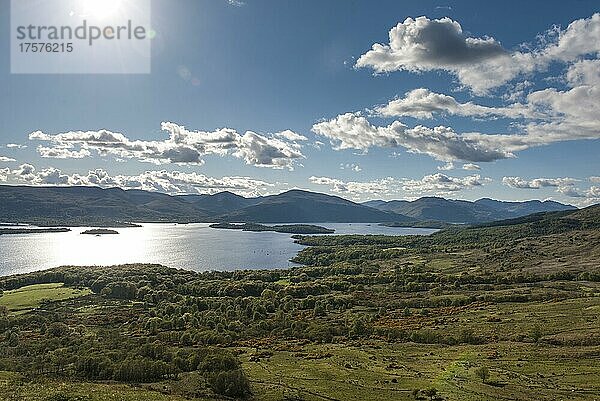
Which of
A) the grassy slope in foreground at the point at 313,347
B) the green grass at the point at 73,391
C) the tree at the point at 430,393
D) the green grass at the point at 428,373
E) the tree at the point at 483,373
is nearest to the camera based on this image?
the green grass at the point at 73,391

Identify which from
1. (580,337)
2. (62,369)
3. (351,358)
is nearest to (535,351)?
(580,337)

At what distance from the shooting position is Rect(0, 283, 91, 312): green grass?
16250 centimetres

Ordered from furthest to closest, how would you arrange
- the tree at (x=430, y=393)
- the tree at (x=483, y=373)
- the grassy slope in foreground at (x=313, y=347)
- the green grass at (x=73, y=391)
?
the tree at (x=483, y=373), the grassy slope in foreground at (x=313, y=347), the tree at (x=430, y=393), the green grass at (x=73, y=391)

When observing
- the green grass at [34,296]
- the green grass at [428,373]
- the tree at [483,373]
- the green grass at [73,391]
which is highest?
the green grass at [73,391]

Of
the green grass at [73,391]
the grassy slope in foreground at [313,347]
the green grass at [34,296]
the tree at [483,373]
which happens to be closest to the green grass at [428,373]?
the grassy slope in foreground at [313,347]

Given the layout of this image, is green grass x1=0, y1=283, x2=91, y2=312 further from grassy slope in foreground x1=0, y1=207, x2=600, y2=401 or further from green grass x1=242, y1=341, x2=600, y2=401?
green grass x1=242, y1=341, x2=600, y2=401

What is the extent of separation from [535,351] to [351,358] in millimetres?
35535

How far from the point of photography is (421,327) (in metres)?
124

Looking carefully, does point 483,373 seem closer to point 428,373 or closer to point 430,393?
point 428,373

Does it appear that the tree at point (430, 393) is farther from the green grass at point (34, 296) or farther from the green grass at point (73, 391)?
the green grass at point (34, 296)

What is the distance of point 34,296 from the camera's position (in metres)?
177

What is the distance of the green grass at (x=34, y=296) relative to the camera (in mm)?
162500

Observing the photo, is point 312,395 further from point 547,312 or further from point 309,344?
point 547,312

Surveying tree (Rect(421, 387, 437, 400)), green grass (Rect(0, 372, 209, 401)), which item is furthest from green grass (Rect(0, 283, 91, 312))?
tree (Rect(421, 387, 437, 400))
